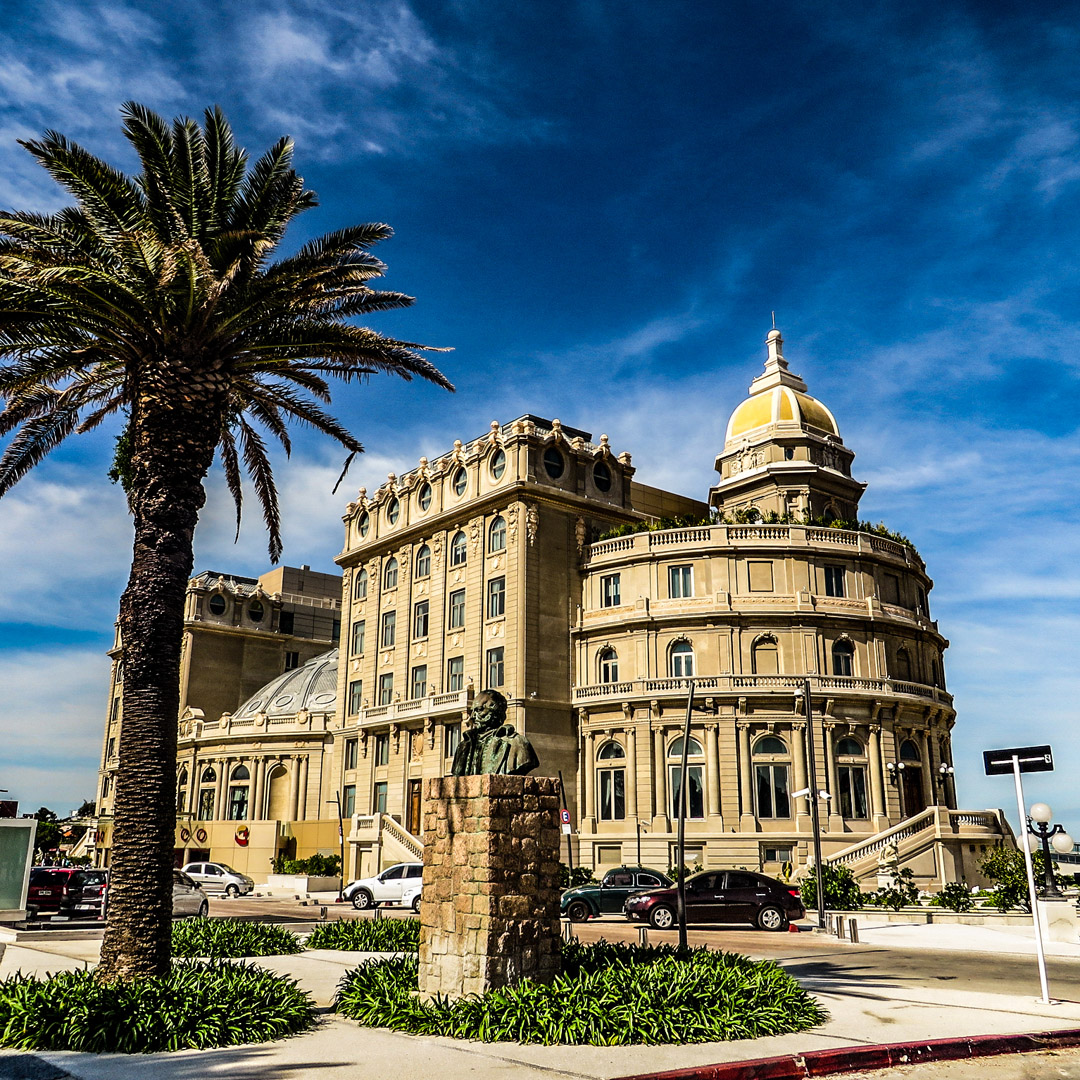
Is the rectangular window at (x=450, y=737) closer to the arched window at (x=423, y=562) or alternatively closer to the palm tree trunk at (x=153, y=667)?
the arched window at (x=423, y=562)

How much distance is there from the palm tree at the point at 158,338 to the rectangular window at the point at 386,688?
41922 mm

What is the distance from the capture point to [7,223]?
15648 mm

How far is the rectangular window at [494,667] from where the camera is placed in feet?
Answer: 168

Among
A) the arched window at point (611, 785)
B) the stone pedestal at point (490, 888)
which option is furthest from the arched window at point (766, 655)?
the stone pedestal at point (490, 888)

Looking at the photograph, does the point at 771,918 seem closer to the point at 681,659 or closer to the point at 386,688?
the point at 681,659

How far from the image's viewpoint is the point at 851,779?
47.4 m

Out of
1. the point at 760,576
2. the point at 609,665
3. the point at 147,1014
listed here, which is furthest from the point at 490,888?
the point at 609,665

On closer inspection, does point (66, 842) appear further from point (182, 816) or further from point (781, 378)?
point (781, 378)

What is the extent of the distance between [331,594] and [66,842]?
33233 mm

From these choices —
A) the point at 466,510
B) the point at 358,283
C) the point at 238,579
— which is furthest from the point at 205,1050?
the point at 238,579

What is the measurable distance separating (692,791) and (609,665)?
23.7ft

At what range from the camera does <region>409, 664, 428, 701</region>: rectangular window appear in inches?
2216

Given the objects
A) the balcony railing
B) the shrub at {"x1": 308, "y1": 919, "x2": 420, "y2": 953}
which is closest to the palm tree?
the shrub at {"x1": 308, "y1": 919, "x2": 420, "y2": 953}

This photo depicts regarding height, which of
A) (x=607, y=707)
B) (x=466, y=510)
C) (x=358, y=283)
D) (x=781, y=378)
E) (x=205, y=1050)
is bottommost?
(x=205, y=1050)
